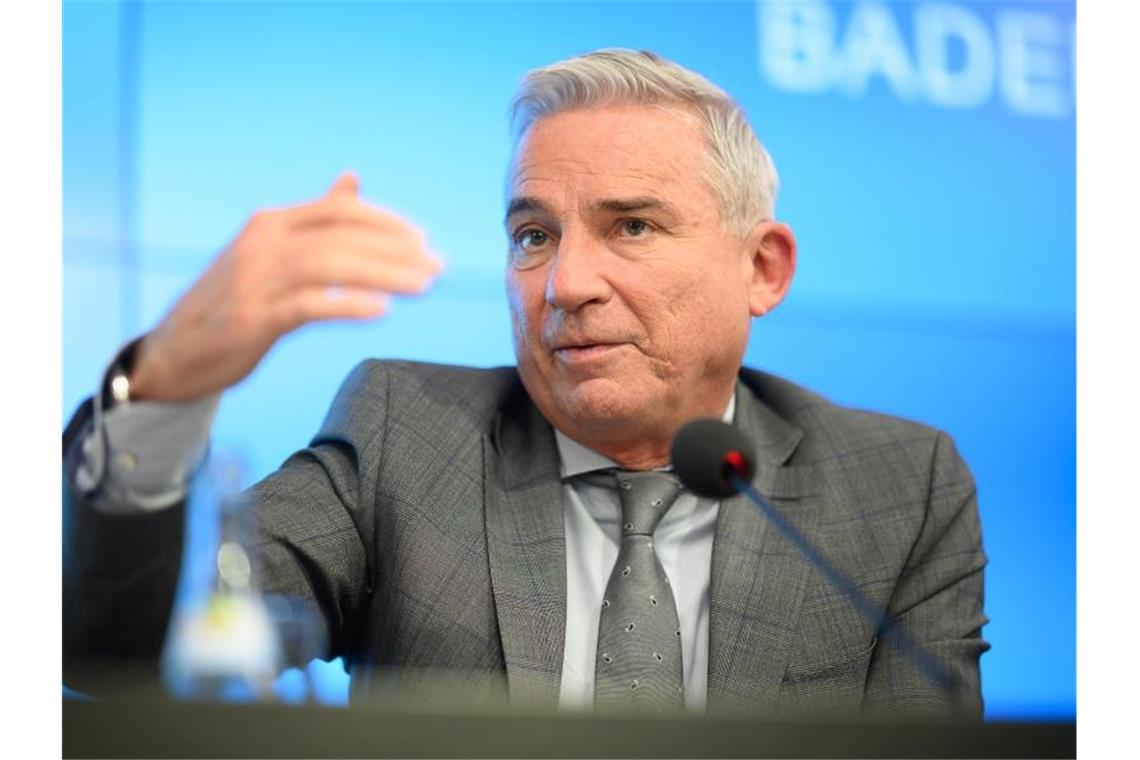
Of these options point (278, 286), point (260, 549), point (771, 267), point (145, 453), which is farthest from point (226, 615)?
point (771, 267)

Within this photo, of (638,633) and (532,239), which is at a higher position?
(532,239)

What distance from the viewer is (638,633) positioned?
5.61 feet

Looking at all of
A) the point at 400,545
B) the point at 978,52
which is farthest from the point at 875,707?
the point at 978,52

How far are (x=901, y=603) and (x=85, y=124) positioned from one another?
1.43 meters

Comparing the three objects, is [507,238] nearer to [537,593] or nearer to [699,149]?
[699,149]

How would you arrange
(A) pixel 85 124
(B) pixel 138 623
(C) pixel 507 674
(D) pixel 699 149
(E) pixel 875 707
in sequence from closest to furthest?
(B) pixel 138 623
(C) pixel 507 674
(E) pixel 875 707
(D) pixel 699 149
(A) pixel 85 124

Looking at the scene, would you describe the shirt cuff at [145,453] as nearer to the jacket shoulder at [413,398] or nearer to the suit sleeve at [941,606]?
the jacket shoulder at [413,398]

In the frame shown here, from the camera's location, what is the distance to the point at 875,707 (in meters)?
1.81

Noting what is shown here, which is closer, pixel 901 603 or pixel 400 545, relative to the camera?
pixel 400 545

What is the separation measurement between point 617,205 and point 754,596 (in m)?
0.51

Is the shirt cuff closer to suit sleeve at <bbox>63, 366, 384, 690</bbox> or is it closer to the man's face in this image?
suit sleeve at <bbox>63, 366, 384, 690</bbox>

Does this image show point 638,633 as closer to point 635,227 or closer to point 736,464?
point 736,464

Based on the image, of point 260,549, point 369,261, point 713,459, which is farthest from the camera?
point 260,549

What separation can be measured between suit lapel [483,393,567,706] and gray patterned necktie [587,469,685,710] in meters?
0.06
